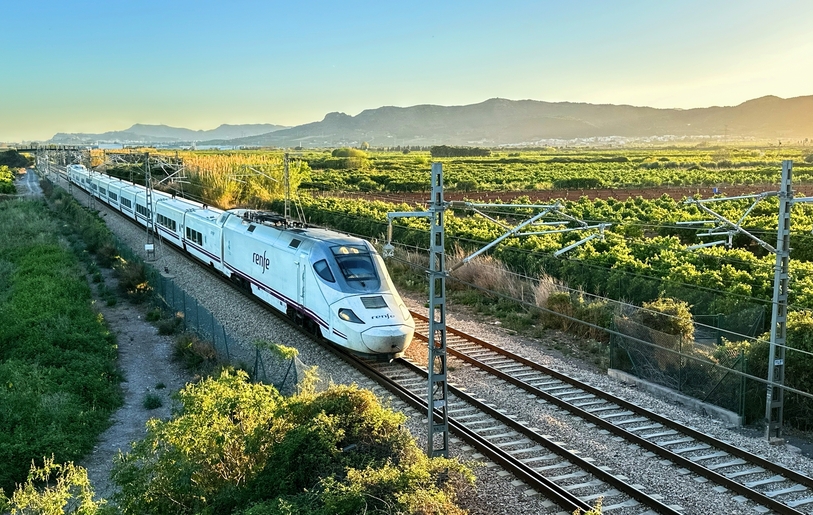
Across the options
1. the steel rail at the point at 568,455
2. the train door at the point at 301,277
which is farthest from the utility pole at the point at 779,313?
the train door at the point at 301,277

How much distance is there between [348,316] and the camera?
16516 mm

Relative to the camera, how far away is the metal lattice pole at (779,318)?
12695 millimetres

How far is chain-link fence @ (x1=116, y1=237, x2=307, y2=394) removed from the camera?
1577 centimetres

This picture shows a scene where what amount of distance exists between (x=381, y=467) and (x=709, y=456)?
21.2 feet

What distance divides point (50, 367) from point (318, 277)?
23.9 feet

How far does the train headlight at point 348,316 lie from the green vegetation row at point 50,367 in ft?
18.8

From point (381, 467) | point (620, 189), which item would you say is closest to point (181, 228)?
point (381, 467)

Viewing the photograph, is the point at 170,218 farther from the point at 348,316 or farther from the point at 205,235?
the point at 348,316

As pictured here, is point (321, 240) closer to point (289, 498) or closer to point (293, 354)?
point (293, 354)

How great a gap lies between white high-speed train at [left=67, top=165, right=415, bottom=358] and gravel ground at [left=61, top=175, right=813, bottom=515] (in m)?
0.79

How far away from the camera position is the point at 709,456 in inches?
476

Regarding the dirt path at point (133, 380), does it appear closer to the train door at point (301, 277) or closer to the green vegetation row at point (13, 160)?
the train door at point (301, 277)

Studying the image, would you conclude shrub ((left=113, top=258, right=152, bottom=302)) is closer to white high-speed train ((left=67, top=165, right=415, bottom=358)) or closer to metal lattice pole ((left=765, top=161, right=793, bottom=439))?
white high-speed train ((left=67, top=165, right=415, bottom=358))

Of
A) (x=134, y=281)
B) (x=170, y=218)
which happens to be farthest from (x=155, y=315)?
(x=170, y=218)
